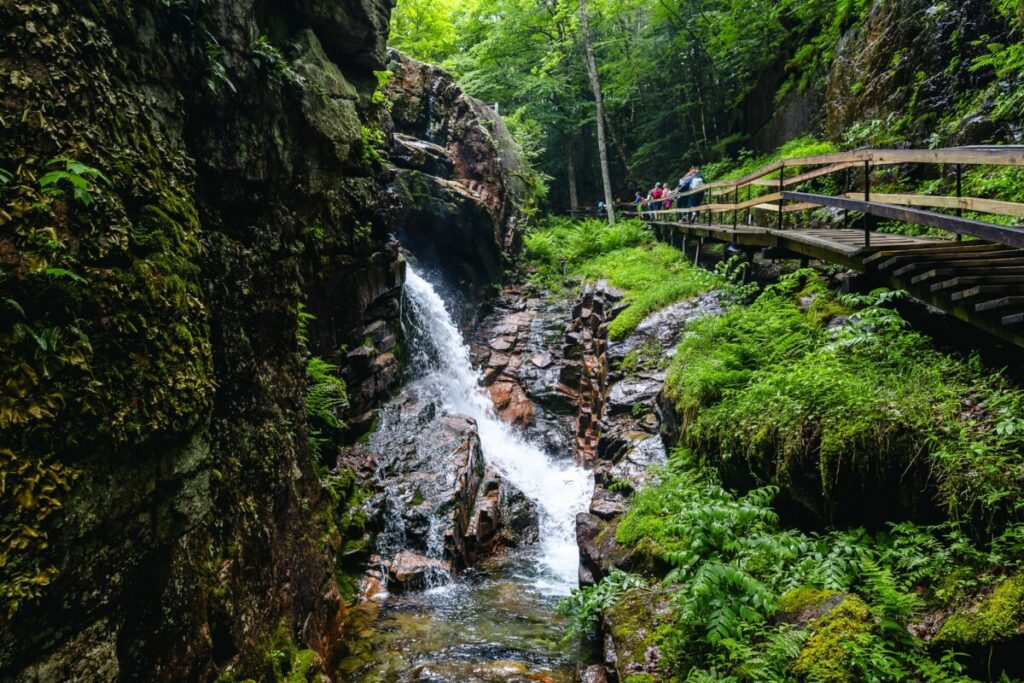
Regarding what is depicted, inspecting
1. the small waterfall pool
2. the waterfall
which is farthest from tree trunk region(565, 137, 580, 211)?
the small waterfall pool

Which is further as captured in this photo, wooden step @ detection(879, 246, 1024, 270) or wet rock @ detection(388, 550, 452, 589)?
wet rock @ detection(388, 550, 452, 589)

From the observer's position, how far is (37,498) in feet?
9.44

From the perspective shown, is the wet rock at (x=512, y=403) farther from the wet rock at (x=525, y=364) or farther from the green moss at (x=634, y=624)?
the green moss at (x=634, y=624)

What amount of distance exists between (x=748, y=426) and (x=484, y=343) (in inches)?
478

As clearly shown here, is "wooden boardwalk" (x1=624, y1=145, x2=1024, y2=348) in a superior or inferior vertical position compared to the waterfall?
superior

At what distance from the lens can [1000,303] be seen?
4770 mm

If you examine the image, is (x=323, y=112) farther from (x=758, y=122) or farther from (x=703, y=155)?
(x=703, y=155)

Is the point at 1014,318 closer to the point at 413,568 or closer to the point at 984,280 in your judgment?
the point at 984,280

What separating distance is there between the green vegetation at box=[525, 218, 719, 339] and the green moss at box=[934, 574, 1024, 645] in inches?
358

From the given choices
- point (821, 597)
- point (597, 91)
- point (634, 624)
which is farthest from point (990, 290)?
point (597, 91)

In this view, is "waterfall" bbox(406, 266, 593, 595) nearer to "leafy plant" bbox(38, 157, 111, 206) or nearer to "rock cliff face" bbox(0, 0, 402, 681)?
"rock cliff face" bbox(0, 0, 402, 681)

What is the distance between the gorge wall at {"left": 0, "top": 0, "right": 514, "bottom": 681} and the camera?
2.98 m

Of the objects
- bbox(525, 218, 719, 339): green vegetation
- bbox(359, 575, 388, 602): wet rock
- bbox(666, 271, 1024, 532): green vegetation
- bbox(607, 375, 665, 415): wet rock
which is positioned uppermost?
bbox(525, 218, 719, 339): green vegetation

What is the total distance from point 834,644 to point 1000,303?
10.8 ft
